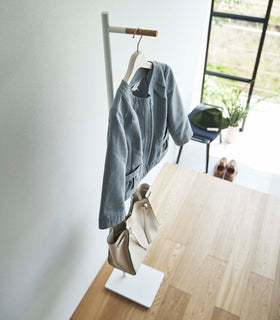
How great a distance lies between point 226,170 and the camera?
2967 mm

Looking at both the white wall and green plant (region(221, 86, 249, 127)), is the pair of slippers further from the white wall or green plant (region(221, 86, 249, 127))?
the white wall

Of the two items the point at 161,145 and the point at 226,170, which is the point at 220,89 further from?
the point at 161,145

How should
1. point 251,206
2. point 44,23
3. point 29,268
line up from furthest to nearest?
point 251,206
point 29,268
point 44,23

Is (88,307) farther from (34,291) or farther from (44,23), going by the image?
(44,23)

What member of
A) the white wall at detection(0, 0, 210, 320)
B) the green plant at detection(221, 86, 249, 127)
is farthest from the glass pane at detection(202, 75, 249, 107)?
the white wall at detection(0, 0, 210, 320)

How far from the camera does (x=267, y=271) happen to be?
191 centimetres

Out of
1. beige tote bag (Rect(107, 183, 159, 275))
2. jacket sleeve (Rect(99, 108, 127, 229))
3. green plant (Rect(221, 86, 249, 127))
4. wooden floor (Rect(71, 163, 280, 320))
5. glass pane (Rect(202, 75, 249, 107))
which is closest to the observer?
jacket sleeve (Rect(99, 108, 127, 229))

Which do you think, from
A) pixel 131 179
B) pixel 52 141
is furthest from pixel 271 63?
pixel 52 141

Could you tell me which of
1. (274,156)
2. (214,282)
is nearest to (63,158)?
(214,282)

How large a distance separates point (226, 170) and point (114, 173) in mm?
2051

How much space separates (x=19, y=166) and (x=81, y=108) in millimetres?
371

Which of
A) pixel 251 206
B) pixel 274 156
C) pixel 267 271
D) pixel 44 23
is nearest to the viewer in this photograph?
pixel 44 23

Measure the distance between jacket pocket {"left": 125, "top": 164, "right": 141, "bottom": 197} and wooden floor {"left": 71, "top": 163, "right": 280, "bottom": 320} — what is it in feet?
2.47

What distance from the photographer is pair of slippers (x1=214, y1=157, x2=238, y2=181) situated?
2893 millimetres
